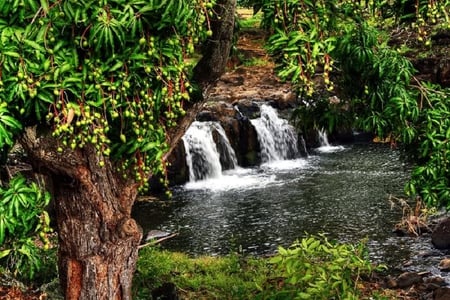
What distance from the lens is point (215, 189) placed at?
20812 millimetres

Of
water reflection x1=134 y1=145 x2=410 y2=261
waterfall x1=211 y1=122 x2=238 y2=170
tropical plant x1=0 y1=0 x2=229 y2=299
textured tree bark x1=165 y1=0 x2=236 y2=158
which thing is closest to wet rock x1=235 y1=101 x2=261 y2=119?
waterfall x1=211 y1=122 x2=238 y2=170

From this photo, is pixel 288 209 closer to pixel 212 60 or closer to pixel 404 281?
pixel 404 281

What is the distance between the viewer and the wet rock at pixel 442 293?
33.5ft

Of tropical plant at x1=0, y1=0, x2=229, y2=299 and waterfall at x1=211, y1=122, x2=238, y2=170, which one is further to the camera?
waterfall at x1=211, y1=122, x2=238, y2=170

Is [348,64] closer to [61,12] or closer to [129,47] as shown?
[129,47]

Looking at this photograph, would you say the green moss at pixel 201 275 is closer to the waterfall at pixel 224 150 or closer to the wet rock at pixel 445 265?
the wet rock at pixel 445 265

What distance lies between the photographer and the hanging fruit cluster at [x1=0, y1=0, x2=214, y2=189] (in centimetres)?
440

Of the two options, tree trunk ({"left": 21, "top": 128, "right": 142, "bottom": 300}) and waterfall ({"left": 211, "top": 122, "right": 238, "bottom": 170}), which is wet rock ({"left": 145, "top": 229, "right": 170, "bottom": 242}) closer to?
tree trunk ({"left": 21, "top": 128, "right": 142, "bottom": 300})

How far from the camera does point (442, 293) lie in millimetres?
10352

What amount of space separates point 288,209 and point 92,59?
43.8 feet

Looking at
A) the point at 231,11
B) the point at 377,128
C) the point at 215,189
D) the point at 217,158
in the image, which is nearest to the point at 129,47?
the point at 231,11

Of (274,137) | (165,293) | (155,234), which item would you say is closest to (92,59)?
(165,293)

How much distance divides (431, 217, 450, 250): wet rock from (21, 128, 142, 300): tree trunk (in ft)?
28.6

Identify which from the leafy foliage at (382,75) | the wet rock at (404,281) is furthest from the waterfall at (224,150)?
the leafy foliage at (382,75)
